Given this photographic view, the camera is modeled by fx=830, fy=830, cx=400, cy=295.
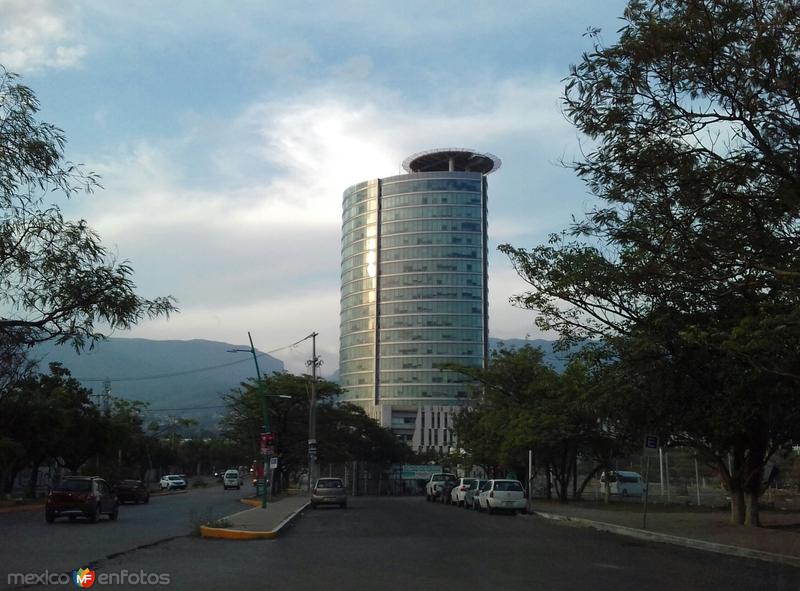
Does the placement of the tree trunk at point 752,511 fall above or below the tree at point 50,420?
below

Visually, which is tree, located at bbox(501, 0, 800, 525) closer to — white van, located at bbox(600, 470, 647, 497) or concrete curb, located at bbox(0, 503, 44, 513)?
concrete curb, located at bbox(0, 503, 44, 513)

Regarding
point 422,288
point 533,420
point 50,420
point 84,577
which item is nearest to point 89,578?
point 84,577

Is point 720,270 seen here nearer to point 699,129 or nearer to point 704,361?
point 699,129

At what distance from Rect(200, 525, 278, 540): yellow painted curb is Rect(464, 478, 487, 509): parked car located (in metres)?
22.4

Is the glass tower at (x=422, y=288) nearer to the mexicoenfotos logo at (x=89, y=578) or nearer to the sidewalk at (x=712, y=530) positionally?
the sidewalk at (x=712, y=530)

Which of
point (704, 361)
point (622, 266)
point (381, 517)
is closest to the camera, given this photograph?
point (622, 266)

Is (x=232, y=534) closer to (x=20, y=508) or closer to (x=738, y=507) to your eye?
(x=738, y=507)

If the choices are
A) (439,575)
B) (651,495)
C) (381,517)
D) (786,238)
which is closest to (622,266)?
(786,238)

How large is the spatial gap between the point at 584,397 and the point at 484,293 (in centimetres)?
15323

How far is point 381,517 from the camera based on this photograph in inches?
1326

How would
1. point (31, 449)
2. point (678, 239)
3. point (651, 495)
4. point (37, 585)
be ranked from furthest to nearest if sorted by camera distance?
point (651, 495), point (31, 449), point (678, 239), point (37, 585)

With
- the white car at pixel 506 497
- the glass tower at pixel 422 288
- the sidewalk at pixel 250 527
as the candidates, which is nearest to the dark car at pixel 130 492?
the sidewalk at pixel 250 527

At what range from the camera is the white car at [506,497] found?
37.8 metres

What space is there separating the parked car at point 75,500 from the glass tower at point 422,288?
142694mm
